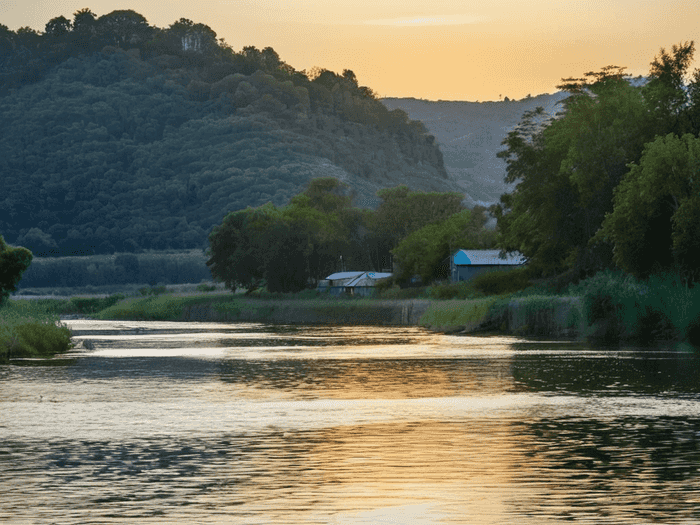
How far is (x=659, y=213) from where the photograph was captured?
216ft

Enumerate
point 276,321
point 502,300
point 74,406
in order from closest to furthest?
point 74,406 → point 502,300 → point 276,321

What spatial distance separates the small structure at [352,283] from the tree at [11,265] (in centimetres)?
8216

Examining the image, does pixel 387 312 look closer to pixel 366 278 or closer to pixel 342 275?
pixel 366 278

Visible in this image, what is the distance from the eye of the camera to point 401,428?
2773 centimetres

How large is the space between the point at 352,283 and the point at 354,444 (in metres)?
137

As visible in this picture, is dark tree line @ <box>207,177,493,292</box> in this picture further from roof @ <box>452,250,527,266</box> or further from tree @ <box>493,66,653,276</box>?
tree @ <box>493,66,653,276</box>

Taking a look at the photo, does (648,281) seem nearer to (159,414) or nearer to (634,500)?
(159,414)

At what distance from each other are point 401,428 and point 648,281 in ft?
137

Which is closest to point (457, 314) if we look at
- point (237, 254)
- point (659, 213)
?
point (659, 213)

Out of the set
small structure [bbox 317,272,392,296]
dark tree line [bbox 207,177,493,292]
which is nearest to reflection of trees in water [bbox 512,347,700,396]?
dark tree line [bbox 207,177,493,292]

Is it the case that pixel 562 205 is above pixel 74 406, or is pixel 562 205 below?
above

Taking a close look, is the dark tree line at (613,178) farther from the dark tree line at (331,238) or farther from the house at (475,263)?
the dark tree line at (331,238)

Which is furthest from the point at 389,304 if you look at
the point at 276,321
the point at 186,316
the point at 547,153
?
the point at 186,316

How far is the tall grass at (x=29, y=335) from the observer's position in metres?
56.6
